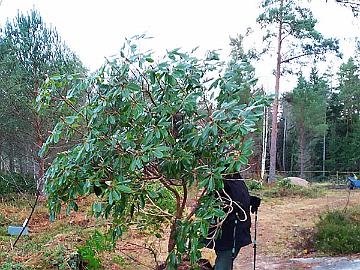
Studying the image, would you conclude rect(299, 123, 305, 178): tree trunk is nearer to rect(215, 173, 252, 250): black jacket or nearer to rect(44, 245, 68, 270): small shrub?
rect(44, 245, 68, 270): small shrub

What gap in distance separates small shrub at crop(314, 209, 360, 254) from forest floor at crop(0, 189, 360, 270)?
18 centimetres

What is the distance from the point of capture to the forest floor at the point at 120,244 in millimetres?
4293

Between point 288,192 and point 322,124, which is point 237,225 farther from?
point 322,124

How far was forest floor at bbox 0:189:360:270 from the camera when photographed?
4.29m

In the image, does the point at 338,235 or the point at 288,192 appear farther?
the point at 288,192

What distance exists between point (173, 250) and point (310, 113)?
23900mm

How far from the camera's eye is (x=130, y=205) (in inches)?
101

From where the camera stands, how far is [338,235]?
5.39 meters

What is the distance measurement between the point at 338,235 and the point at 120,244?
2.89m

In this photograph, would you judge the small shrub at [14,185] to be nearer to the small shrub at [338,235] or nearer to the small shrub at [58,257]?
the small shrub at [58,257]

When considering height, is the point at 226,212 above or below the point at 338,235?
above

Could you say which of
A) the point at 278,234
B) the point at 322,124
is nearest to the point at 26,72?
the point at 278,234

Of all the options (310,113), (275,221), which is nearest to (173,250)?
(275,221)

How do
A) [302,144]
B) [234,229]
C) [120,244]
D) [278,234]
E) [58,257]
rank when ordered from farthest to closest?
[302,144] → [278,234] → [120,244] → [58,257] → [234,229]
